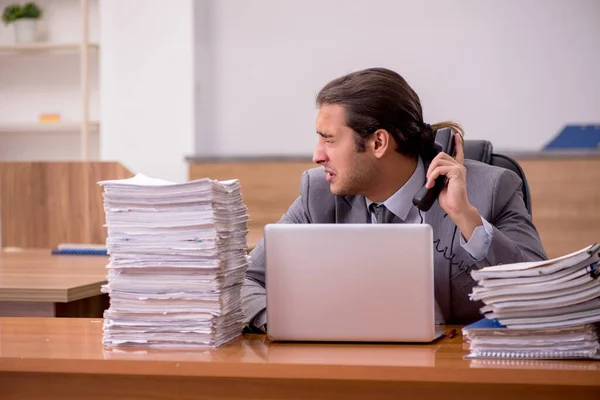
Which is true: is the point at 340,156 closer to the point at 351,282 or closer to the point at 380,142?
the point at 380,142

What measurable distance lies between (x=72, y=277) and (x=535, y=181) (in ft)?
8.68

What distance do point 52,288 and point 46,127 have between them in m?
3.93

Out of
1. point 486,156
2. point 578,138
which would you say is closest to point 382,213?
point 486,156

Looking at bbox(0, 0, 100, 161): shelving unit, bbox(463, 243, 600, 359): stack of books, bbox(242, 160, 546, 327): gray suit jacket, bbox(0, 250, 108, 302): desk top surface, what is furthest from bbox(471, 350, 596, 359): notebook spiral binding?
bbox(0, 0, 100, 161): shelving unit

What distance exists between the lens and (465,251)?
191 centimetres

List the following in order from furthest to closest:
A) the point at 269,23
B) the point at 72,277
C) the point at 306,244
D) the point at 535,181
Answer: the point at 269,23 → the point at 535,181 → the point at 72,277 → the point at 306,244

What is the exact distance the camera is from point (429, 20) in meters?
5.87

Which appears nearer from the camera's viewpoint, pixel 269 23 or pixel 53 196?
pixel 53 196

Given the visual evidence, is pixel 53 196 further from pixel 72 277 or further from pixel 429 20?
pixel 429 20

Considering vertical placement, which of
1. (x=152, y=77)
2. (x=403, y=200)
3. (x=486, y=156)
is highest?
(x=152, y=77)

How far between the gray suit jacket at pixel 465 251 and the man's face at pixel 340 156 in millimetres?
79

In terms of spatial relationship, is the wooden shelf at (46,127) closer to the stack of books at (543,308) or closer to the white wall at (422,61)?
the white wall at (422,61)

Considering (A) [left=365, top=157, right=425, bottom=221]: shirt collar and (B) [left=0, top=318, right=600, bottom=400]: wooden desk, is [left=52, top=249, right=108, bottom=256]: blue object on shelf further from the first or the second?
(B) [left=0, top=318, right=600, bottom=400]: wooden desk

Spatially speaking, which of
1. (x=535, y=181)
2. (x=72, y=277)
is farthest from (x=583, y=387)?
(x=535, y=181)
